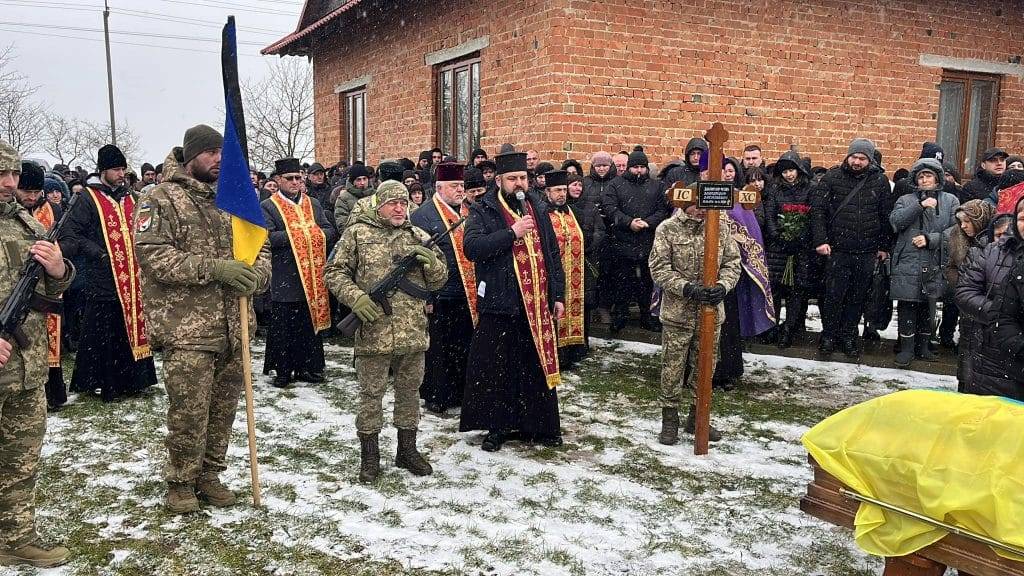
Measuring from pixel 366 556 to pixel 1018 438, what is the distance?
283cm

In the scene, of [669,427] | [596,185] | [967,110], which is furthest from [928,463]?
[967,110]

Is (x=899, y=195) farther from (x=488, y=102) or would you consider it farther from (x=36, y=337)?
(x=36, y=337)

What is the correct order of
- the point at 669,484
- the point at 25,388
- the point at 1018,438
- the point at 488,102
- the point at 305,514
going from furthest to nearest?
the point at 488,102, the point at 669,484, the point at 305,514, the point at 25,388, the point at 1018,438

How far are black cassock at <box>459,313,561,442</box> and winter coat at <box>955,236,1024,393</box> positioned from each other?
2625mm

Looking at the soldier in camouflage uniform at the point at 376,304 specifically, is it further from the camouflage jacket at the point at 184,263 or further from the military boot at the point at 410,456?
the camouflage jacket at the point at 184,263

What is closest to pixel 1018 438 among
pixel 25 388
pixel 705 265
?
pixel 705 265

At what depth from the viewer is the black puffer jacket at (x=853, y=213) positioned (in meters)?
7.57

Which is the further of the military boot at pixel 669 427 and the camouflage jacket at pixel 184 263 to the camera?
Answer: the military boot at pixel 669 427

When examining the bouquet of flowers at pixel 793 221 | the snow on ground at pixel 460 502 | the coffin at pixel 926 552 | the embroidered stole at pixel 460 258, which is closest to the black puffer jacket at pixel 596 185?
the bouquet of flowers at pixel 793 221

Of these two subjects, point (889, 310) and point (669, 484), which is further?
point (889, 310)

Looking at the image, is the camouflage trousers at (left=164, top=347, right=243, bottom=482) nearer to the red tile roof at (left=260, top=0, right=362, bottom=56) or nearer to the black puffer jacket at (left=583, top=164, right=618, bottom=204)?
the black puffer jacket at (left=583, top=164, right=618, bottom=204)

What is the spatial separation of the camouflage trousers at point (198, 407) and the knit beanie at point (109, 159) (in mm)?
3042

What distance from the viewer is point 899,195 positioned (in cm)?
772

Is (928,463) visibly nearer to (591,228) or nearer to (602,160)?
(591,228)
